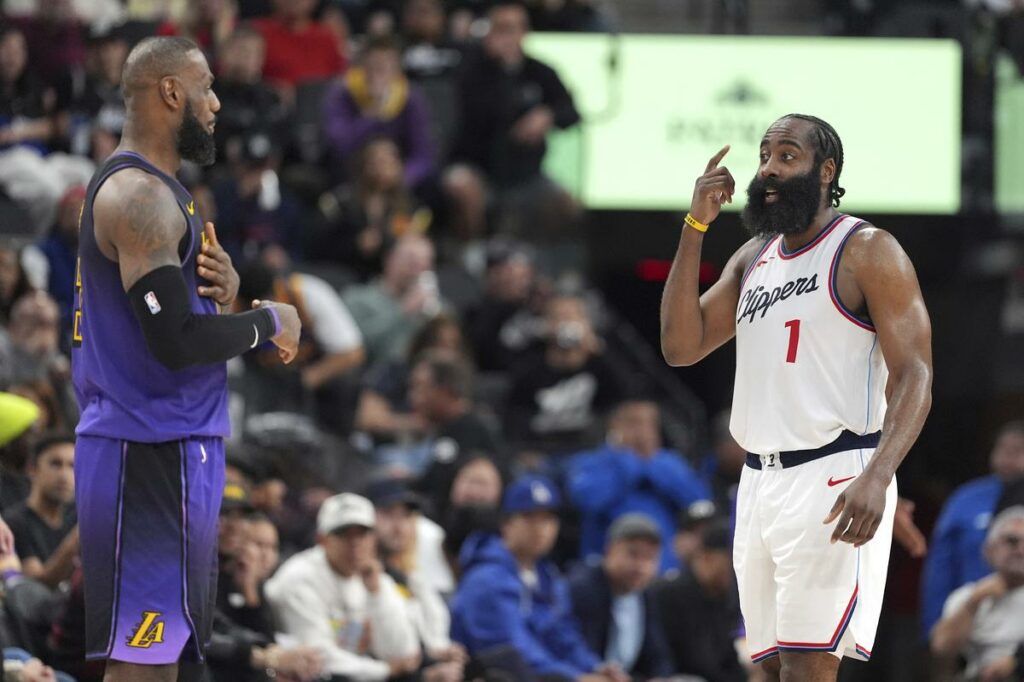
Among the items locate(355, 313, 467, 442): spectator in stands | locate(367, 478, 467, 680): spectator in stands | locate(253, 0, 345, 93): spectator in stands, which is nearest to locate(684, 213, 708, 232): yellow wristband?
locate(367, 478, 467, 680): spectator in stands

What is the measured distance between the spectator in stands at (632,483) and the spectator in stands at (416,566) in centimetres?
159

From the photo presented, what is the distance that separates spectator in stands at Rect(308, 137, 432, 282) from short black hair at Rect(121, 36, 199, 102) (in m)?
8.17

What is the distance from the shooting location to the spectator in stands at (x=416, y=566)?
9617mm

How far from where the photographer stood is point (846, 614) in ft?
18.9

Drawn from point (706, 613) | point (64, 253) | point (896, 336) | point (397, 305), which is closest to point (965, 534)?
point (706, 613)

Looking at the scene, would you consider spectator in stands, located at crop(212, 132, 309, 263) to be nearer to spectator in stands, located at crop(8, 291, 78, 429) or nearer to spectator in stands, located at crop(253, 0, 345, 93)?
spectator in stands, located at crop(253, 0, 345, 93)

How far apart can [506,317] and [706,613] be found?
3892mm

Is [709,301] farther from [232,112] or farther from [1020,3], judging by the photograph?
[1020,3]

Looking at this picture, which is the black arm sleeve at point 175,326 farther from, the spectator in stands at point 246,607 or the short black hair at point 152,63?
the spectator in stands at point 246,607

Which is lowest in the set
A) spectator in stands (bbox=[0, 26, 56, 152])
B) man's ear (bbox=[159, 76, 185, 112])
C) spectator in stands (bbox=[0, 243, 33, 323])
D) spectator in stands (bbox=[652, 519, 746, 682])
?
spectator in stands (bbox=[652, 519, 746, 682])

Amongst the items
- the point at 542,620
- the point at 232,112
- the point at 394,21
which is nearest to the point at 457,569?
the point at 542,620

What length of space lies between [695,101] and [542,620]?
7953 mm

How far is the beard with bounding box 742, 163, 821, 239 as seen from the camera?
6.05m

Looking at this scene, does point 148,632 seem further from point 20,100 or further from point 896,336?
point 20,100
